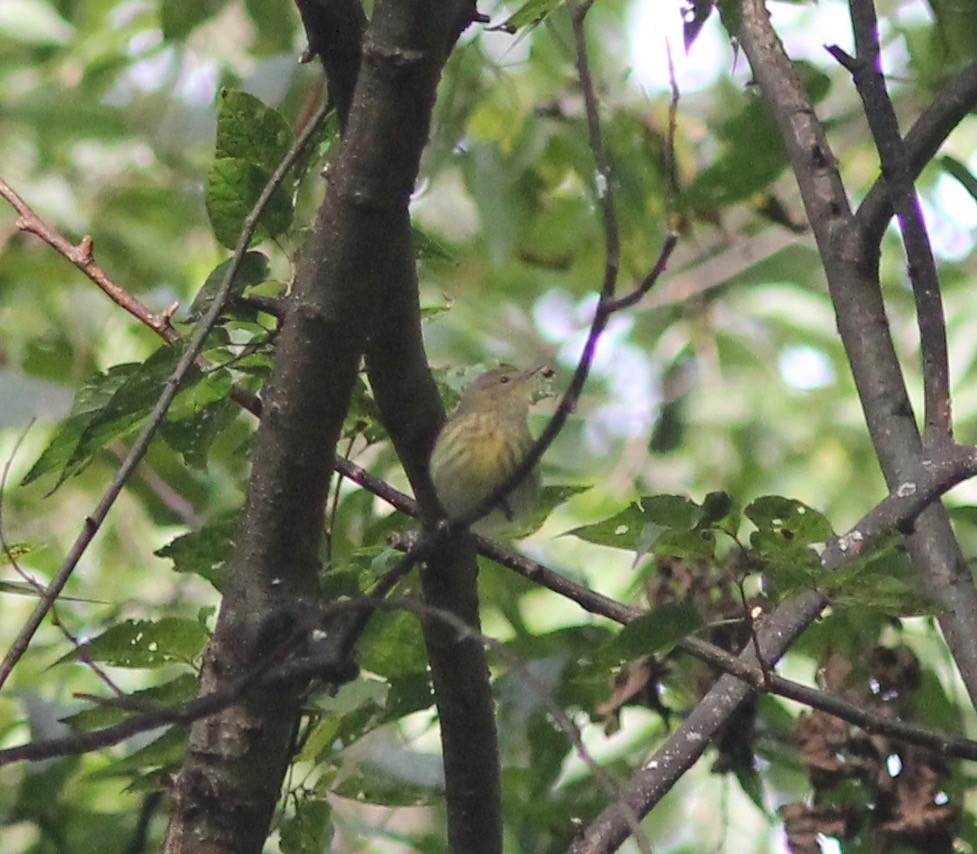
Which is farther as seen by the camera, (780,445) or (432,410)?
(780,445)

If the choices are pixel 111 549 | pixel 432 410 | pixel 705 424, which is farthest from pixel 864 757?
pixel 111 549

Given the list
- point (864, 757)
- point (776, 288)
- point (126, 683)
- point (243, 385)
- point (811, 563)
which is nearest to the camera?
point (811, 563)

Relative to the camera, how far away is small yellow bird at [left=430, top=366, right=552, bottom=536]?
6.56 ft

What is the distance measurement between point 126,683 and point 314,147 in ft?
8.60

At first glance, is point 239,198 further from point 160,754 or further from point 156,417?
point 160,754

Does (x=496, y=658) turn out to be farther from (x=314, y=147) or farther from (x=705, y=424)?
(x=705, y=424)

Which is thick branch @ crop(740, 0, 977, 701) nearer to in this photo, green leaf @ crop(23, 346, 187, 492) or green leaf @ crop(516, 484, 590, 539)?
green leaf @ crop(516, 484, 590, 539)

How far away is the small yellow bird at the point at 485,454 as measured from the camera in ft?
6.56

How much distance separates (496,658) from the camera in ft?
6.93

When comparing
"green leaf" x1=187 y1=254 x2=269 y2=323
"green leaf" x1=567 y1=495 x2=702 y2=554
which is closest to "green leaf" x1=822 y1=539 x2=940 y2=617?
"green leaf" x1=567 y1=495 x2=702 y2=554

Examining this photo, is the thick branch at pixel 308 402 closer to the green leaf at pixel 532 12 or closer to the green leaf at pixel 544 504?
the green leaf at pixel 532 12

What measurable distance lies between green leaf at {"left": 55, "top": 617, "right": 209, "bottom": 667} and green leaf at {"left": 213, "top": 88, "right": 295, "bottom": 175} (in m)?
0.61

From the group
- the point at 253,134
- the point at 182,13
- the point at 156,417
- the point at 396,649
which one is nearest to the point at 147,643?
the point at 396,649

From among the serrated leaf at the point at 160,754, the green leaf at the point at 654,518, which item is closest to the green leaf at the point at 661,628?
the green leaf at the point at 654,518
